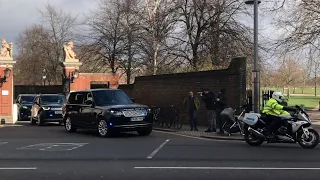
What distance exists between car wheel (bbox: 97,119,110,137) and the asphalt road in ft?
4.10

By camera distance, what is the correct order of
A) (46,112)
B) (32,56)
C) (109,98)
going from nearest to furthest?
(109,98) < (46,112) < (32,56)

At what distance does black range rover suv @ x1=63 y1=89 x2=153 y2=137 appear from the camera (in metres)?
14.9

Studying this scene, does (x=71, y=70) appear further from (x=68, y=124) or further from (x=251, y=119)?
(x=251, y=119)

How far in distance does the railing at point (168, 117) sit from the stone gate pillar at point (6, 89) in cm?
1011

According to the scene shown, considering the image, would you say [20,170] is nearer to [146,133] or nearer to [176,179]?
[176,179]

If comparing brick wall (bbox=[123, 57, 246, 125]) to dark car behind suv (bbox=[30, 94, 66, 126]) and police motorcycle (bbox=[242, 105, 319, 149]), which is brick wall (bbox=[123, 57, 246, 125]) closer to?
dark car behind suv (bbox=[30, 94, 66, 126])

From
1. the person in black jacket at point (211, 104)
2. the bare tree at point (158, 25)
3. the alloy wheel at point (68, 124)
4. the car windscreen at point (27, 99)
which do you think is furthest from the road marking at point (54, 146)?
the bare tree at point (158, 25)

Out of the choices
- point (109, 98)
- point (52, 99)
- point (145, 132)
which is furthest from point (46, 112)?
point (145, 132)

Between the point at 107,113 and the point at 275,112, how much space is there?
230 inches

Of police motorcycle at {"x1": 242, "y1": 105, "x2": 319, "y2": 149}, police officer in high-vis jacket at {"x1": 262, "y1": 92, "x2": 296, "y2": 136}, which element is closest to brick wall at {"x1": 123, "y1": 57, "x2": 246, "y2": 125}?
police motorcycle at {"x1": 242, "y1": 105, "x2": 319, "y2": 149}

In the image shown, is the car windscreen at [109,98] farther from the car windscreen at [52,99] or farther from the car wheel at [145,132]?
the car windscreen at [52,99]

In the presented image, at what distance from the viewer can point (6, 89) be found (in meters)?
26.4

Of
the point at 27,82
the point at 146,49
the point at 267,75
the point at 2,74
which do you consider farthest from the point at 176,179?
the point at 27,82

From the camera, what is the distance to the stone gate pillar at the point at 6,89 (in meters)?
26.0
